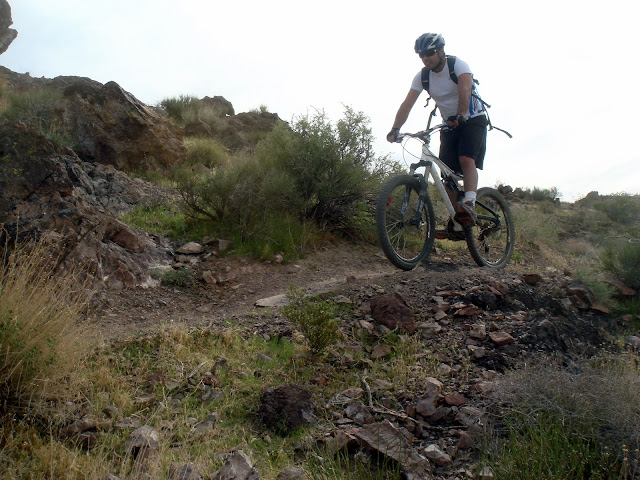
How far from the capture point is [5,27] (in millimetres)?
17344

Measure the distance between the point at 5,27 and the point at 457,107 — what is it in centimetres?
1757

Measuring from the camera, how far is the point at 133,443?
2617 millimetres

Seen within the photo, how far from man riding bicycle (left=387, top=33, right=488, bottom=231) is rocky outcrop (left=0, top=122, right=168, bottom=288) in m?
2.85

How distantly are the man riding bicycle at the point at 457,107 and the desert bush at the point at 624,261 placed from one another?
1.82 m

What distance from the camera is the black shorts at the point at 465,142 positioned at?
5.36 meters

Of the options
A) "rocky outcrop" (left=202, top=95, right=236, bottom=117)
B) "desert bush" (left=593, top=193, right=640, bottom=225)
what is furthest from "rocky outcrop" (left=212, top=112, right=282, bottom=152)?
"desert bush" (left=593, top=193, right=640, bottom=225)

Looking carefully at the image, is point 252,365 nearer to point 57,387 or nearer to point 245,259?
point 57,387

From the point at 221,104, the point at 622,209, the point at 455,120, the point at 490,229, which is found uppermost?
the point at 221,104

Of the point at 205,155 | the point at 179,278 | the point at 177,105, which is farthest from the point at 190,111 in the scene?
the point at 179,278

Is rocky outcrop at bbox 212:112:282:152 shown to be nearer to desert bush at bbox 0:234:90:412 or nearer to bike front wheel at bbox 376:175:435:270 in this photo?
bike front wheel at bbox 376:175:435:270

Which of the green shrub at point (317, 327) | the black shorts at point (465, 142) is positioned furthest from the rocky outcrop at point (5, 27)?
the green shrub at point (317, 327)

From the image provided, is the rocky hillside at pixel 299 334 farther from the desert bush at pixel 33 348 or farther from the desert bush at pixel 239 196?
the desert bush at pixel 239 196

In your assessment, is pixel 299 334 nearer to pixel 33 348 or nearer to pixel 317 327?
pixel 317 327

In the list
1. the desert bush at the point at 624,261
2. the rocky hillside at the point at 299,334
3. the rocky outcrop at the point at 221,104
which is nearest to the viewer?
the rocky hillside at the point at 299,334
